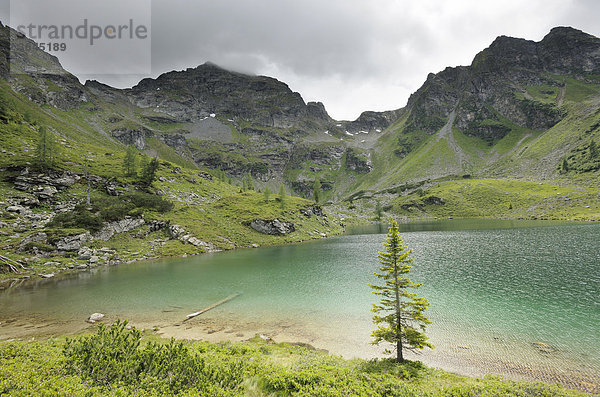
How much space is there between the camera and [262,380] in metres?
12.7

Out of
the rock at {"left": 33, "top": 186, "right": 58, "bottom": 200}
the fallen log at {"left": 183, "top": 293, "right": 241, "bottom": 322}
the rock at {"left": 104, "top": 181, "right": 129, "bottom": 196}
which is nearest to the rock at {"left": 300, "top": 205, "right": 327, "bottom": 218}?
the rock at {"left": 104, "top": 181, "right": 129, "bottom": 196}

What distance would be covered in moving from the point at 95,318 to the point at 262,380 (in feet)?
90.5

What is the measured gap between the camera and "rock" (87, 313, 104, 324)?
27984mm

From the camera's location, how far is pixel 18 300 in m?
34.8

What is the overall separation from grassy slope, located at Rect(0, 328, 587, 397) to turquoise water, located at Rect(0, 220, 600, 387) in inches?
206

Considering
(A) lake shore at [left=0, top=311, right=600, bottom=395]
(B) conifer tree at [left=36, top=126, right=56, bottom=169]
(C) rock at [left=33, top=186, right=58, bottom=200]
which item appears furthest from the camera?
(B) conifer tree at [left=36, top=126, right=56, bottom=169]

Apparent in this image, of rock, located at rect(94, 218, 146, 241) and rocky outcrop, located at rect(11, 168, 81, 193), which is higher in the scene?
rocky outcrop, located at rect(11, 168, 81, 193)

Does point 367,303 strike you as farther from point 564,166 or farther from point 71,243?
point 564,166

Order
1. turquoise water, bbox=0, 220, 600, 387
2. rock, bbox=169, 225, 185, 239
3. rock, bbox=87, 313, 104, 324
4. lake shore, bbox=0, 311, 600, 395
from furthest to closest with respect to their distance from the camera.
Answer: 1. rock, bbox=169, 225, 185, 239
2. rock, bbox=87, 313, 104, 324
3. turquoise water, bbox=0, 220, 600, 387
4. lake shore, bbox=0, 311, 600, 395

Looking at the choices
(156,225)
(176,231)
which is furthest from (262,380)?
(156,225)

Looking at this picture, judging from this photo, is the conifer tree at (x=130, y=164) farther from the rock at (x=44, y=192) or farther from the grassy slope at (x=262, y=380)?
the grassy slope at (x=262, y=380)

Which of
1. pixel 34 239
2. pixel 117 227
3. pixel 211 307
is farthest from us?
pixel 117 227

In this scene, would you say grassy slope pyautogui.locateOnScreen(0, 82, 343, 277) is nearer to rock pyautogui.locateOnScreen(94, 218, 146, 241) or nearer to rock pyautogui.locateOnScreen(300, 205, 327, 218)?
rock pyautogui.locateOnScreen(94, 218, 146, 241)

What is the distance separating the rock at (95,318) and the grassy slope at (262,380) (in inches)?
688
